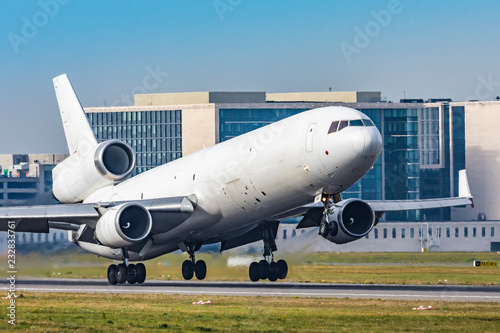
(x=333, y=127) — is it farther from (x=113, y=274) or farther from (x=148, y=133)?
(x=148, y=133)

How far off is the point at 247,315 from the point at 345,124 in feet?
28.0

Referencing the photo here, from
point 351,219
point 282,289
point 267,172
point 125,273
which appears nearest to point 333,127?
point 267,172

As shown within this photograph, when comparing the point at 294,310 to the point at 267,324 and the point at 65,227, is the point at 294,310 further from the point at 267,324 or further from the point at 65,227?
the point at 65,227

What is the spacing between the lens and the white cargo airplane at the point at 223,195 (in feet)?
128

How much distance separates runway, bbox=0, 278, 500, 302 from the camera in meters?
44.2

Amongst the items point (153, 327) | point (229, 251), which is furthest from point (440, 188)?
point (153, 327)

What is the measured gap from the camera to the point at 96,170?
172 feet

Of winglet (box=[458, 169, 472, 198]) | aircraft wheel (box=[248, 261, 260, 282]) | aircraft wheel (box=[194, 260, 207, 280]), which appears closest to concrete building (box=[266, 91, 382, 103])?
winglet (box=[458, 169, 472, 198])

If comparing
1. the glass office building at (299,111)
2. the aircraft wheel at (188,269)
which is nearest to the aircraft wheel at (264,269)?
the aircraft wheel at (188,269)

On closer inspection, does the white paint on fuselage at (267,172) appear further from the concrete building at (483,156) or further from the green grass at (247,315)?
the concrete building at (483,156)

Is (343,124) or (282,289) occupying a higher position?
(343,124)

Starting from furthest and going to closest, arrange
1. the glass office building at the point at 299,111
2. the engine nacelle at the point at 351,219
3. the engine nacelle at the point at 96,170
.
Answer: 1. the glass office building at the point at 299,111
2. the engine nacelle at the point at 96,170
3. the engine nacelle at the point at 351,219

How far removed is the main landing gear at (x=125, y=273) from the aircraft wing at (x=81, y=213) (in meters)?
2.41

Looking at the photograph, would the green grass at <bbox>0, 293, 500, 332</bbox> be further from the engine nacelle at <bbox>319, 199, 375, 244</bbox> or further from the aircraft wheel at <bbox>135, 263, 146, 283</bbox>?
the aircraft wheel at <bbox>135, 263, 146, 283</bbox>
